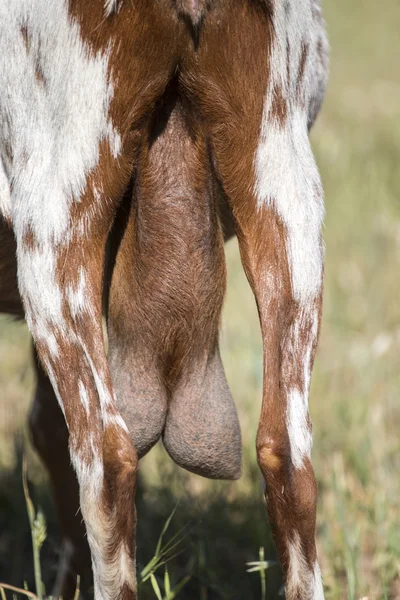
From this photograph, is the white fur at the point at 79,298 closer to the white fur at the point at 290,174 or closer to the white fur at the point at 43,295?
the white fur at the point at 43,295

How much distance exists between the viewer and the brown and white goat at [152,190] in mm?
2168

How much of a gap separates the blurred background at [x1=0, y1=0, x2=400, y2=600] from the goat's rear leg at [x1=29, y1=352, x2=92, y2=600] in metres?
0.12

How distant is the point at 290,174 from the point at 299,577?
96 cm

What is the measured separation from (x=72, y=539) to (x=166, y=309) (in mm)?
1368

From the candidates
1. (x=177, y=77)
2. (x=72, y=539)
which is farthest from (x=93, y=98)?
(x=72, y=539)

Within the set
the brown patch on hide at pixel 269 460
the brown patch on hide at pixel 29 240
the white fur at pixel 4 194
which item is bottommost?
the brown patch on hide at pixel 269 460

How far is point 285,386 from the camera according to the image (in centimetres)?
230

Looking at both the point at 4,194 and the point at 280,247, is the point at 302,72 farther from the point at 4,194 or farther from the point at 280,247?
the point at 4,194

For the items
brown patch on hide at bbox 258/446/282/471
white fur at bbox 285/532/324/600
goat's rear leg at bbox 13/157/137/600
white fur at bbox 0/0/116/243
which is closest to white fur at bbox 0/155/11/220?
white fur at bbox 0/0/116/243

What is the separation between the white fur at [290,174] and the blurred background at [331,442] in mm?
695

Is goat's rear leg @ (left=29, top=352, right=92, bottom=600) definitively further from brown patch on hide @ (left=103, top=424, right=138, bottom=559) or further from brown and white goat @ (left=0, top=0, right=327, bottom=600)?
brown patch on hide @ (left=103, top=424, right=138, bottom=559)

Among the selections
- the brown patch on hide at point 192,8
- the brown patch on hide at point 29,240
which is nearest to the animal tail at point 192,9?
the brown patch on hide at point 192,8

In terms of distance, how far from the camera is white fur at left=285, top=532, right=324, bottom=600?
2.25 m

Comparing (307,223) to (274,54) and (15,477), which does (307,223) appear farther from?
(15,477)
